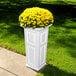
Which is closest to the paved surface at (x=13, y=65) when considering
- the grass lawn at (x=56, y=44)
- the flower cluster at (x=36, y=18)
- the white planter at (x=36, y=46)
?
the white planter at (x=36, y=46)

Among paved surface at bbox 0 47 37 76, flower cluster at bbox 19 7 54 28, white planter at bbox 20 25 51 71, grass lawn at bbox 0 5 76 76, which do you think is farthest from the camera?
grass lawn at bbox 0 5 76 76

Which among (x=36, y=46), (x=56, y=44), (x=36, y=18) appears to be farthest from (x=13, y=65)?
(x=56, y=44)

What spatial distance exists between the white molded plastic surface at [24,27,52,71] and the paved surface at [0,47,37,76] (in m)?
0.19

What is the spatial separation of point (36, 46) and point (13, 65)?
107 cm

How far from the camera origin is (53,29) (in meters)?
6.66

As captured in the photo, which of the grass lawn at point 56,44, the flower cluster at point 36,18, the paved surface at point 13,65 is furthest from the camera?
the grass lawn at point 56,44

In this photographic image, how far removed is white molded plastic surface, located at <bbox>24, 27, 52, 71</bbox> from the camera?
3.09 m

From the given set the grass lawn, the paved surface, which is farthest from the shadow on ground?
the paved surface

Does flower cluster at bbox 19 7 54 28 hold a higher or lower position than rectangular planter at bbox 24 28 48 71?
higher

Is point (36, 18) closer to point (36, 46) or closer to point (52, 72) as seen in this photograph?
point (36, 46)

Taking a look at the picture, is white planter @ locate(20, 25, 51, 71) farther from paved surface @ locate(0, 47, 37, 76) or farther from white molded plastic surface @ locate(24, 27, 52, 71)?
paved surface @ locate(0, 47, 37, 76)

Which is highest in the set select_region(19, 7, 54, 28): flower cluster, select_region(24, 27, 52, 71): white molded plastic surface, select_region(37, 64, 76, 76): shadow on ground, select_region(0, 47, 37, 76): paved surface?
select_region(19, 7, 54, 28): flower cluster

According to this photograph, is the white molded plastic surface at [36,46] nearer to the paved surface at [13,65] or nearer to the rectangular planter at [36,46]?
the rectangular planter at [36,46]

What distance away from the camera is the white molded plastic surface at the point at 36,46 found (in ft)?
10.1
